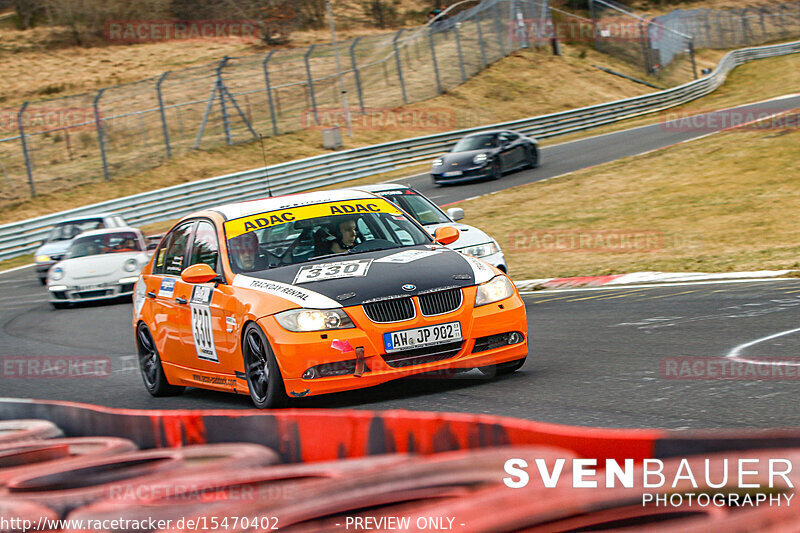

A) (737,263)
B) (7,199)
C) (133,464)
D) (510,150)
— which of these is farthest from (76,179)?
(133,464)

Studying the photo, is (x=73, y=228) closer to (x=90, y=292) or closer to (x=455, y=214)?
(x=90, y=292)

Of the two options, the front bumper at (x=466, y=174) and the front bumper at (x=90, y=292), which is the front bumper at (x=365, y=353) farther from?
the front bumper at (x=466, y=174)

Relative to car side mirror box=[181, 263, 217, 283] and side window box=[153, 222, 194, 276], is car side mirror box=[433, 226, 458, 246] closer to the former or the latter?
car side mirror box=[181, 263, 217, 283]

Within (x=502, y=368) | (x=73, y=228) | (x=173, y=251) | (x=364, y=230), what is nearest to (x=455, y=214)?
(x=364, y=230)

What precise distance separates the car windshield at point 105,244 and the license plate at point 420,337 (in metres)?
12.5

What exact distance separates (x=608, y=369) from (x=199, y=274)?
3.06 metres

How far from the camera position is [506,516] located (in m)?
3.38

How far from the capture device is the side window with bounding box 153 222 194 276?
28.7 feet

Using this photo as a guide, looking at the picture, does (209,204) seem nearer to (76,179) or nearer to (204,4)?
(76,179)

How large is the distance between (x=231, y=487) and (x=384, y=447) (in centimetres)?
70

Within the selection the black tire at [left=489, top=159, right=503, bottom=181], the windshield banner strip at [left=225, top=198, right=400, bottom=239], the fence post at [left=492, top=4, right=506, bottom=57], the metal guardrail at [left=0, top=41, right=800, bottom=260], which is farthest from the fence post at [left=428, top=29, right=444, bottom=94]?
the windshield banner strip at [left=225, top=198, right=400, bottom=239]

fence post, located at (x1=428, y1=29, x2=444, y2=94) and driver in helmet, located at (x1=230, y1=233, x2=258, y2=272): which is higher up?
driver in helmet, located at (x1=230, y1=233, x2=258, y2=272)

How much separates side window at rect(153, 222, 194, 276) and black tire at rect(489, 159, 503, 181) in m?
20.7

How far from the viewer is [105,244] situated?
1881 cm
